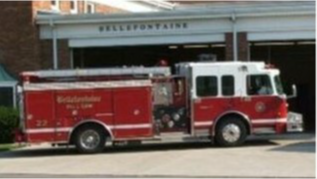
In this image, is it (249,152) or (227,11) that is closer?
(249,152)

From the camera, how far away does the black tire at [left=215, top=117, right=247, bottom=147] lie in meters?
23.4

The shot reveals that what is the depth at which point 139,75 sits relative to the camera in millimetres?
23156

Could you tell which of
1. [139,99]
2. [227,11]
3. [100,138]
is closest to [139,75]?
[139,99]

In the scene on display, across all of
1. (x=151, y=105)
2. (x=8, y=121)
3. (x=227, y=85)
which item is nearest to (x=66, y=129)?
(x=151, y=105)

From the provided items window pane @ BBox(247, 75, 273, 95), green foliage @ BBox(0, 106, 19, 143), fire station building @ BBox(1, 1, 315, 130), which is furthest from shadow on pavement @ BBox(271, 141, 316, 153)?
green foliage @ BBox(0, 106, 19, 143)

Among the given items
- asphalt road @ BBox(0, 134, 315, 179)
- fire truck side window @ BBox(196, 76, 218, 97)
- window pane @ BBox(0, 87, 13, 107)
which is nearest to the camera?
asphalt road @ BBox(0, 134, 315, 179)

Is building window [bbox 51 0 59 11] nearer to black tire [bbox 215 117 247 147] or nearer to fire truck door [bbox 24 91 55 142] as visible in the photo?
fire truck door [bbox 24 91 55 142]

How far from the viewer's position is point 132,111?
2306 cm

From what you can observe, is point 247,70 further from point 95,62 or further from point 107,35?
point 95,62

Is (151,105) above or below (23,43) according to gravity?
below

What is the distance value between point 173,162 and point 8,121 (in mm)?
9575

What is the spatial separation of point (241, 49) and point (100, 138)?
7.86 m

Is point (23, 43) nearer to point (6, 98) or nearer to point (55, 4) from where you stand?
point (6, 98)


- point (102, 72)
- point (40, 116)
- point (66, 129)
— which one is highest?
point (102, 72)
